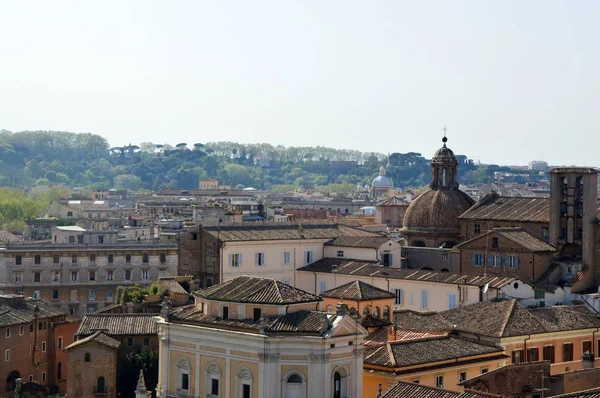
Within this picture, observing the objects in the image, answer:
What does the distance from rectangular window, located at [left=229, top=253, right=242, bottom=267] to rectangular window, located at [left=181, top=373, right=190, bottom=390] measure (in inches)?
712

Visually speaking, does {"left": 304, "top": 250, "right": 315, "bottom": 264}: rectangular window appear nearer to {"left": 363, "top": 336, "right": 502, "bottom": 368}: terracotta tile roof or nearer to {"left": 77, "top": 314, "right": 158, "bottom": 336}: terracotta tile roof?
{"left": 77, "top": 314, "right": 158, "bottom": 336}: terracotta tile roof

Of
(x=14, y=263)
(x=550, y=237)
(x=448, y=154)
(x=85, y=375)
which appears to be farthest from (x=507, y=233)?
(x=14, y=263)

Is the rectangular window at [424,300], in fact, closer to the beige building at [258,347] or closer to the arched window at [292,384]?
the beige building at [258,347]

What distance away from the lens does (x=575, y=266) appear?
50312mm

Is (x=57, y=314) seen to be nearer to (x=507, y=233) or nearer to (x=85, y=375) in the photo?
(x=85, y=375)

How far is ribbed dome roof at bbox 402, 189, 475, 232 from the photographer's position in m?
58.8

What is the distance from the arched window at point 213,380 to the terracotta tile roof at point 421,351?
4498 millimetres

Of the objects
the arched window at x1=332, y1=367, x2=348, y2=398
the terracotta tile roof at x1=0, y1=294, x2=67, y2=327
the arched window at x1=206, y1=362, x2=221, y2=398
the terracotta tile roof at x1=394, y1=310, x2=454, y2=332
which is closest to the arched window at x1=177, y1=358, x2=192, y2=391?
the arched window at x1=206, y1=362, x2=221, y2=398

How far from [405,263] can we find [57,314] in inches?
639

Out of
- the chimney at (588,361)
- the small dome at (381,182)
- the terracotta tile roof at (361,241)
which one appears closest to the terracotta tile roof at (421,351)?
the chimney at (588,361)

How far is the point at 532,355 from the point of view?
137 ft

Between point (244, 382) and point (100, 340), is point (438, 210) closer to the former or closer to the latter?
point (100, 340)

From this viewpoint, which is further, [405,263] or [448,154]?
[448,154]

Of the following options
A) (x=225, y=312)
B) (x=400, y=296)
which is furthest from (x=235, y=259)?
(x=225, y=312)
